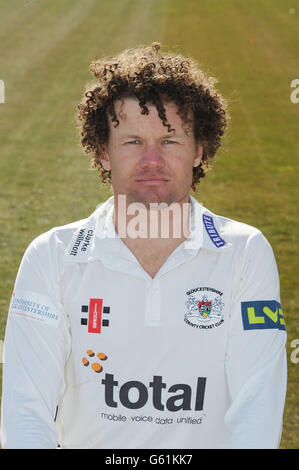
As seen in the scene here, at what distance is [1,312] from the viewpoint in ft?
18.1

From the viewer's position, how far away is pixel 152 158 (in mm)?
2654

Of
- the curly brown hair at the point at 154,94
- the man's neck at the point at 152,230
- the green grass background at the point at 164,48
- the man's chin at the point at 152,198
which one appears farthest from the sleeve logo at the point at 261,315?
the green grass background at the point at 164,48

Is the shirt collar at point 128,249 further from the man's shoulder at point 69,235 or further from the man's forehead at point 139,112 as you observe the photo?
the man's forehead at point 139,112

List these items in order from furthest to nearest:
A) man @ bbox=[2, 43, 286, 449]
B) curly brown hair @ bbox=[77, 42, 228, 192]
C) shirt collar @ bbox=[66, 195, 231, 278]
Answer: curly brown hair @ bbox=[77, 42, 228, 192] < shirt collar @ bbox=[66, 195, 231, 278] < man @ bbox=[2, 43, 286, 449]

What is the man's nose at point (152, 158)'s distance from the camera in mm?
2650

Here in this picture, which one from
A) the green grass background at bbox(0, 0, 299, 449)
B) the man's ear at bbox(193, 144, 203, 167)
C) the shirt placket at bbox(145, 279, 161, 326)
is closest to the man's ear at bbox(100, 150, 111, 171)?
the man's ear at bbox(193, 144, 203, 167)

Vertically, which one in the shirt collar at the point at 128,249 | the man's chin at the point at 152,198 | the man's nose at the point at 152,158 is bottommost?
the shirt collar at the point at 128,249

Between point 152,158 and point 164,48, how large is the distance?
11045mm

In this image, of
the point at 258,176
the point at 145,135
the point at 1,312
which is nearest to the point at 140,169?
the point at 145,135

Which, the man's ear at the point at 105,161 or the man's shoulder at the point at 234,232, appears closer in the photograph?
the man's shoulder at the point at 234,232

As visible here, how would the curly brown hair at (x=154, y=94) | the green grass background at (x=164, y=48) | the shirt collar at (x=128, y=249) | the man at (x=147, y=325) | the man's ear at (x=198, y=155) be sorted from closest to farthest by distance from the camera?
1. the man at (x=147, y=325)
2. the shirt collar at (x=128, y=249)
3. the curly brown hair at (x=154, y=94)
4. the man's ear at (x=198, y=155)
5. the green grass background at (x=164, y=48)

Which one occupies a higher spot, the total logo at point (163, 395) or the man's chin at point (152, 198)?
the man's chin at point (152, 198)

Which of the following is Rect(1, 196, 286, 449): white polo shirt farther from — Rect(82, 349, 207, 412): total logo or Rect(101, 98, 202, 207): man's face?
Rect(101, 98, 202, 207): man's face

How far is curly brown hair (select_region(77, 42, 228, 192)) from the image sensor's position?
2.79m
